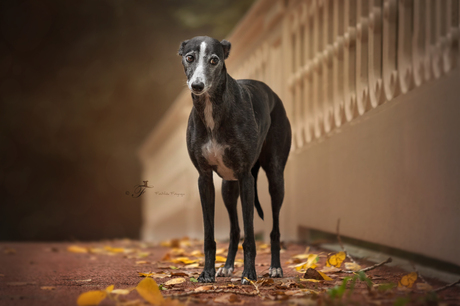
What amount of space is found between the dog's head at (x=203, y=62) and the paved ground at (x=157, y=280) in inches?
36.0

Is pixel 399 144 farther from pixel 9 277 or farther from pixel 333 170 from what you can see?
pixel 9 277

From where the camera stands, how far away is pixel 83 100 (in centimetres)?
826

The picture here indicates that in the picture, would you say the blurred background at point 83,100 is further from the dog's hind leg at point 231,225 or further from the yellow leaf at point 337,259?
the yellow leaf at point 337,259

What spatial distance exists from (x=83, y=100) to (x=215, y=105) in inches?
246

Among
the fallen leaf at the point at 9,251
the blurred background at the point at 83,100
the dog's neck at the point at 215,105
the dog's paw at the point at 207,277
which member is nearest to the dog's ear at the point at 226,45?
the dog's neck at the point at 215,105

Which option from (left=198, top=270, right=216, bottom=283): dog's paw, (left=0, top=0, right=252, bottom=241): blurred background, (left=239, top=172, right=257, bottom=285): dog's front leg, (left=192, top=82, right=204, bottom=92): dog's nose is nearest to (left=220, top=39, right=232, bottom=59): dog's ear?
(left=192, top=82, right=204, bottom=92): dog's nose

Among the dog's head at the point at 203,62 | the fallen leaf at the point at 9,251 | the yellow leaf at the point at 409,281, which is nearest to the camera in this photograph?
the yellow leaf at the point at 409,281

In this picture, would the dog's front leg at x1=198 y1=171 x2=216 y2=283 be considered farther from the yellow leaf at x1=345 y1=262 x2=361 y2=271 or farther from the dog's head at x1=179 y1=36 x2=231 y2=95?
the yellow leaf at x1=345 y1=262 x2=361 y2=271

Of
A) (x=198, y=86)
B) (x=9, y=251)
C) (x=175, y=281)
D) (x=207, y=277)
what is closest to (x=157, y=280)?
(x=175, y=281)

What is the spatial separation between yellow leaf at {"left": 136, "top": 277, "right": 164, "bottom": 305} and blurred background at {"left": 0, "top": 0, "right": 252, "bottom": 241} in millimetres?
3056

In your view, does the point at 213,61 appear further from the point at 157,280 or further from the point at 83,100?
the point at 83,100

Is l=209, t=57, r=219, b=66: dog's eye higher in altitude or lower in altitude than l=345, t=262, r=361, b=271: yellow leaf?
higher

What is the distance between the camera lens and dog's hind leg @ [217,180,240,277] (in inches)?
111

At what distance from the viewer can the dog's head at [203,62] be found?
88.4 inches
